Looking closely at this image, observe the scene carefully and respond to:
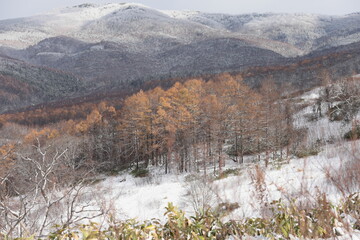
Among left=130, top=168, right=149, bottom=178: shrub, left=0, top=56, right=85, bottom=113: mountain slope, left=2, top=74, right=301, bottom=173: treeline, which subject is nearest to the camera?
left=2, top=74, right=301, bottom=173: treeline

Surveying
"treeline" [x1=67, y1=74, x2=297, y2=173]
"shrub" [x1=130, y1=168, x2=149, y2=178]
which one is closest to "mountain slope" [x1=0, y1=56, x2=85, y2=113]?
"shrub" [x1=130, y1=168, x2=149, y2=178]

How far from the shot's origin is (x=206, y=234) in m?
2.77

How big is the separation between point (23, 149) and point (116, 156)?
12195 mm

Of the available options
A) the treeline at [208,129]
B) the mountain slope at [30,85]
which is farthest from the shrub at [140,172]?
the mountain slope at [30,85]

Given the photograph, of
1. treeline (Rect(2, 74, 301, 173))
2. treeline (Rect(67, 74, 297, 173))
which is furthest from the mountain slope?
treeline (Rect(67, 74, 297, 173))

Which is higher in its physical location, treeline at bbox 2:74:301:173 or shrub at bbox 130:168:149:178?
treeline at bbox 2:74:301:173

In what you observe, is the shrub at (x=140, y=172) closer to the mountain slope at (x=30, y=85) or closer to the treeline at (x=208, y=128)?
the treeline at (x=208, y=128)

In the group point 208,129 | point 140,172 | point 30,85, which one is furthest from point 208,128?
point 30,85

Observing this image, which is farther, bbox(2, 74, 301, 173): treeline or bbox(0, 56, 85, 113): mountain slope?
bbox(0, 56, 85, 113): mountain slope

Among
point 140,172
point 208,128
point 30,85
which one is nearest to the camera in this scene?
point 208,128

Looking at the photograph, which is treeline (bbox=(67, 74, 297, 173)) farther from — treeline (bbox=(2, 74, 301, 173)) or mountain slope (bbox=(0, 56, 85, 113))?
mountain slope (bbox=(0, 56, 85, 113))

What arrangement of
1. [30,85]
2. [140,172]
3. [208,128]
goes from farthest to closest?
1. [30,85]
2. [140,172]
3. [208,128]

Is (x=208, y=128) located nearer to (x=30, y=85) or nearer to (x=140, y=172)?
(x=140, y=172)

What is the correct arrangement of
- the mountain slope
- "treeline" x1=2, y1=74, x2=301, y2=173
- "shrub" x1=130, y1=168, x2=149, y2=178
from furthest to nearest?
1. the mountain slope
2. "shrub" x1=130, y1=168, x2=149, y2=178
3. "treeline" x1=2, y1=74, x2=301, y2=173
